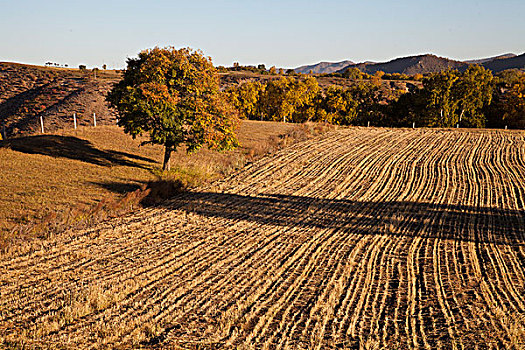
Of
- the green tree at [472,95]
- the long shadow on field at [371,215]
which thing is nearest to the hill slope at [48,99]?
the long shadow on field at [371,215]

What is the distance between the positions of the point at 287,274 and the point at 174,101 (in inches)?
572

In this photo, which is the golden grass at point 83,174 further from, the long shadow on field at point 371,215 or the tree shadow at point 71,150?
the long shadow on field at point 371,215

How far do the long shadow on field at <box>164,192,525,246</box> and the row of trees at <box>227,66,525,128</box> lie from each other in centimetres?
4313

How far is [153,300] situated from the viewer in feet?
36.1

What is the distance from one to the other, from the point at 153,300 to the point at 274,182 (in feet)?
52.7

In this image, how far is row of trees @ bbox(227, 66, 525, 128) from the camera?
65.2 metres

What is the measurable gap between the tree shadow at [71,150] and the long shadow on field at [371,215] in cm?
756

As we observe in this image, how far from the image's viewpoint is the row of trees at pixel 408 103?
65.2 m

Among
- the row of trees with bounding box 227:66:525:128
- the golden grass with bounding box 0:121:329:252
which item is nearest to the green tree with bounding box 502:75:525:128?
the row of trees with bounding box 227:66:525:128

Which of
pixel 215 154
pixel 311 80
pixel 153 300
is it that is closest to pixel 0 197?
pixel 153 300

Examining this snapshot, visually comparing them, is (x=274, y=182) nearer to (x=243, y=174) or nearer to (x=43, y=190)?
(x=243, y=174)

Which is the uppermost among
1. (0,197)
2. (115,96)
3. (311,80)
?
(311,80)

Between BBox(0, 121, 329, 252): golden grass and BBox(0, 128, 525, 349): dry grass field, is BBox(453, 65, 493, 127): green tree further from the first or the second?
BBox(0, 128, 525, 349): dry grass field

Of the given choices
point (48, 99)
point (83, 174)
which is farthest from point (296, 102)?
point (83, 174)
